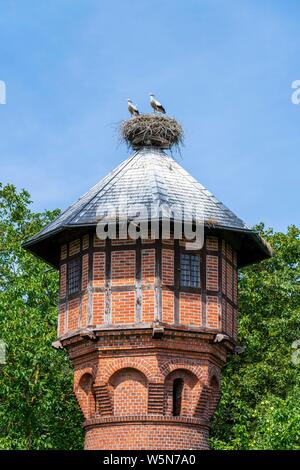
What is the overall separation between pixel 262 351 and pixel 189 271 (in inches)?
431

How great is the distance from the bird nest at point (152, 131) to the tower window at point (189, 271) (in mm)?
3360

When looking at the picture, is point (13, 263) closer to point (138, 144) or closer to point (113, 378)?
point (138, 144)

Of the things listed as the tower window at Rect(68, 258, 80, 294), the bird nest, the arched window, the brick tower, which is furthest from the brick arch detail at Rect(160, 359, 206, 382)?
the bird nest

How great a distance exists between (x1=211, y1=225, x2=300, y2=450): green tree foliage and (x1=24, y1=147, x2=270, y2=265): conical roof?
18.2ft

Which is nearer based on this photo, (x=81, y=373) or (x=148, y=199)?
(x=148, y=199)

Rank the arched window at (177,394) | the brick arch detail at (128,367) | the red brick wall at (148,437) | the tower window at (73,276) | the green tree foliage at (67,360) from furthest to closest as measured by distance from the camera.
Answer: the green tree foliage at (67,360)
the tower window at (73,276)
the arched window at (177,394)
the brick arch detail at (128,367)
the red brick wall at (148,437)

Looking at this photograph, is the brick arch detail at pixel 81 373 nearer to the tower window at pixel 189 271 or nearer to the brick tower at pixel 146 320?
the brick tower at pixel 146 320

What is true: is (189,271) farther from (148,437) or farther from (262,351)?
(262,351)

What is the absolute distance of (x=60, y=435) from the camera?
2866cm

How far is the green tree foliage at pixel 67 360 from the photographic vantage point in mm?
27281

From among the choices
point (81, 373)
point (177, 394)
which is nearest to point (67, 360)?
point (81, 373)

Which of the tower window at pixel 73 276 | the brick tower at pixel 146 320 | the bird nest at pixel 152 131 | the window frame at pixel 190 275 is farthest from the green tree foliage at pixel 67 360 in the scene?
the bird nest at pixel 152 131

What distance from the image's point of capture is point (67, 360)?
28.8 meters
